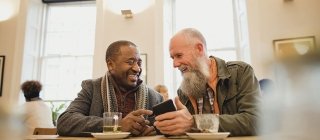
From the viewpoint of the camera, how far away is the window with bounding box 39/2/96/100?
474 centimetres

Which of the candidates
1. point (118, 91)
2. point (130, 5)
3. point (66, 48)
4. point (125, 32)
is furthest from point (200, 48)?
point (66, 48)

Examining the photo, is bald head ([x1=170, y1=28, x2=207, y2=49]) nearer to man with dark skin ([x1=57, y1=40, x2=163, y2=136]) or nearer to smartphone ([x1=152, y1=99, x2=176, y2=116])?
man with dark skin ([x1=57, y1=40, x2=163, y2=136])

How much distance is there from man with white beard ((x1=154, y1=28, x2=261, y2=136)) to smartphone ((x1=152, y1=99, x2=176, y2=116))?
29 mm

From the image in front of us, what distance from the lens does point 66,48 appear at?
16.1 ft

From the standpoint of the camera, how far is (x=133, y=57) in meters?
1.71

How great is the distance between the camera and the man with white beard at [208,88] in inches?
43.6

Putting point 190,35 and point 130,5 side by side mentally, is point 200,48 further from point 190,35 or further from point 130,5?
point 130,5

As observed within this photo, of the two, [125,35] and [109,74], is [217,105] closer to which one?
[109,74]

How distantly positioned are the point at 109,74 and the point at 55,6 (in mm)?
3871

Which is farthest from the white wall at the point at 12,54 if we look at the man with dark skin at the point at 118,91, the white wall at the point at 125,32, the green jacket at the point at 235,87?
the green jacket at the point at 235,87

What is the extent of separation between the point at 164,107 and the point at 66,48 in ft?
13.7

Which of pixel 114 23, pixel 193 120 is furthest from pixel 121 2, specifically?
pixel 193 120

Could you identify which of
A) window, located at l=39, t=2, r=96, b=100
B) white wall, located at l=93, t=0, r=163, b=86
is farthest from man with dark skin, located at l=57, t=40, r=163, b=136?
window, located at l=39, t=2, r=96, b=100

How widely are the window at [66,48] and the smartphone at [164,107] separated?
12.2 feet
